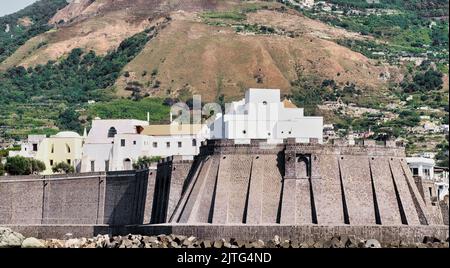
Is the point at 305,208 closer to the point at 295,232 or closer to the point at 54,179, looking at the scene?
the point at 295,232

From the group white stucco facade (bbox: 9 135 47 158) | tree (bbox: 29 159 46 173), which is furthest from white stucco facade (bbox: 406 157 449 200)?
white stucco facade (bbox: 9 135 47 158)

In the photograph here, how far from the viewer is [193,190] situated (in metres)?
91.6

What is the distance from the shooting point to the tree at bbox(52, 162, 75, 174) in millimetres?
122000

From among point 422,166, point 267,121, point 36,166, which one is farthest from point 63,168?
point 422,166

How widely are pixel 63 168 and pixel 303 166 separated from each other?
36.8 meters

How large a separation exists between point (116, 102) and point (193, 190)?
338 feet

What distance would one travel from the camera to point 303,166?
293ft

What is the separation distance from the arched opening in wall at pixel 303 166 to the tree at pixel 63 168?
1405 inches

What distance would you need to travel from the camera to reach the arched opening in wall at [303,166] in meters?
89.2

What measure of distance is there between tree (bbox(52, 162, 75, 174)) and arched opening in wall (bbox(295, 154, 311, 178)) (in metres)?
35.7

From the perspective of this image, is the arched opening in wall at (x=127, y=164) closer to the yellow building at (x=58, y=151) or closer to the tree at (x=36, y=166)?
the yellow building at (x=58, y=151)

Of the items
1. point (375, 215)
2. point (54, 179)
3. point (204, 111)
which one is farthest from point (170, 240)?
point (204, 111)

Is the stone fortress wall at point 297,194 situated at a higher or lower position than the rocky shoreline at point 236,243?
higher

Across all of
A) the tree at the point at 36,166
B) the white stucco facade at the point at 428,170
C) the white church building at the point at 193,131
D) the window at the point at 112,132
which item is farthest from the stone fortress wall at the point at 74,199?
the white stucco facade at the point at 428,170
